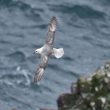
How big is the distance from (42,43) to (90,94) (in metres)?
15.1

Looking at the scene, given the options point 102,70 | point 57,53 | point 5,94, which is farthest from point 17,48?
point 102,70

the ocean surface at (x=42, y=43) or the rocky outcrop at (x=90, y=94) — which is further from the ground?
the rocky outcrop at (x=90, y=94)

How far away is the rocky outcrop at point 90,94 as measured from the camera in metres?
12.2

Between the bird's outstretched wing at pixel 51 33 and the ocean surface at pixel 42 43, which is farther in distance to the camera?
the ocean surface at pixel 42 43

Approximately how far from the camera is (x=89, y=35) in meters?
28.4

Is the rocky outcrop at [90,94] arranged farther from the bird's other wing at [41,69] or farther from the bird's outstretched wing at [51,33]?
the bird's outstretched wing at [51,33]

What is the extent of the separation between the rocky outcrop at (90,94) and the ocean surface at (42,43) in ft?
26.3

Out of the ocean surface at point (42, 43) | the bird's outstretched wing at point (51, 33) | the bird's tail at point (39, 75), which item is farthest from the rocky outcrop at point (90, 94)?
the ocean surface at point (42, 43)

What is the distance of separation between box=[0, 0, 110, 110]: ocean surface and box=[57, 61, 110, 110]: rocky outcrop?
801 cm

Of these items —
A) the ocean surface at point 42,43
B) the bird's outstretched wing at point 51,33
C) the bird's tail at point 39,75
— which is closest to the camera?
the bird's tail at point 39,75

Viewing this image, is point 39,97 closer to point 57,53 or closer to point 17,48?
point 17,48

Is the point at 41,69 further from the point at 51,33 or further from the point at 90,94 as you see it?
the point at 90,94

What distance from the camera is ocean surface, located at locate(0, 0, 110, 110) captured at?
76.4ft

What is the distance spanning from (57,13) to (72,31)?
1.98 meters
